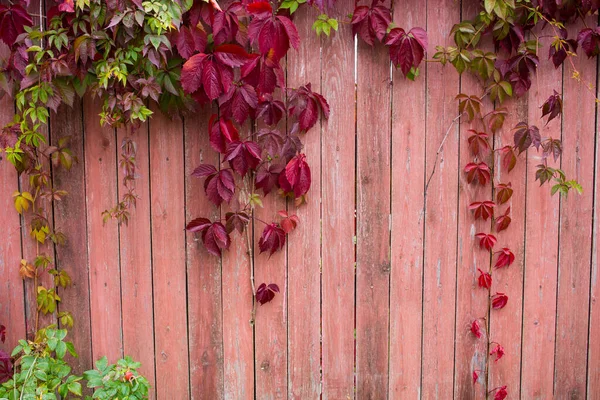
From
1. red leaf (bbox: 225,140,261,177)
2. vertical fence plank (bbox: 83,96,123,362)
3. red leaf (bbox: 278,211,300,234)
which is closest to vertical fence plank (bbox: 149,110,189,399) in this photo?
vertical fence plank (bbox: 83,96,123,362)

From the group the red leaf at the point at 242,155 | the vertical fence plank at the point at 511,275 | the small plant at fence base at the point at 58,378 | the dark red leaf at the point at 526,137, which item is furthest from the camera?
the vertical fence plank at the point at 511,275

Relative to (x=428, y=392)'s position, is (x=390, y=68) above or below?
above

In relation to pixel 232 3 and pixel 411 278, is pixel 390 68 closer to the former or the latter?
pixel 232 3

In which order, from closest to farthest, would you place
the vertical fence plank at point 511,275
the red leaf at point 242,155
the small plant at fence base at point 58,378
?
the small plant at fence base at point 58,378 < the red leaf at point 242,155 < the vertical fence plank at point 511,275

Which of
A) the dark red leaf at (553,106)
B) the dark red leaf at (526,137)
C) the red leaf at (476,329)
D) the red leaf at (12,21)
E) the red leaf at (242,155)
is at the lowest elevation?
the red leaf at (476,329)

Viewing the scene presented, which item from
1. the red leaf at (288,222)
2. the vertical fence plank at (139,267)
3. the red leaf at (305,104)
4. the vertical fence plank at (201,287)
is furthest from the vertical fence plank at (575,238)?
the vertical fence plank at (139,267)

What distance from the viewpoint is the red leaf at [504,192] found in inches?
100

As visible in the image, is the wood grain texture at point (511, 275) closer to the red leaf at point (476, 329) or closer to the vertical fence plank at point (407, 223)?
the red leaf at point (476, 329)

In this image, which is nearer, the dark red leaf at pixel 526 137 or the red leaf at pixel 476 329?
the dark red leaf at pixel 526 137

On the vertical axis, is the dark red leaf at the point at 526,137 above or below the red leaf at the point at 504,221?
above

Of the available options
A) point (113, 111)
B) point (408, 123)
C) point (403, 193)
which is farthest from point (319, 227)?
point (113, 111)

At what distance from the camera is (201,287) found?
256 centimetres

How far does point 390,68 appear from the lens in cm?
252

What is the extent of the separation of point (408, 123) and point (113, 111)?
1195mm
